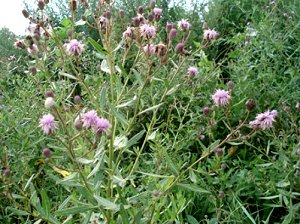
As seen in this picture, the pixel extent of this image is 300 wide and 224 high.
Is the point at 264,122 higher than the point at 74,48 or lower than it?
lower

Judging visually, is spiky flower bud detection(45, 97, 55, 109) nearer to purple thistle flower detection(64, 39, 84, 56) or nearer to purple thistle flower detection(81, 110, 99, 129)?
purple thistle flower detection(81, 110, 99, 129)

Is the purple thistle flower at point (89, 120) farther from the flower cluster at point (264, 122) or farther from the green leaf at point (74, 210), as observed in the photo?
the flower cluster at point (264, 122)

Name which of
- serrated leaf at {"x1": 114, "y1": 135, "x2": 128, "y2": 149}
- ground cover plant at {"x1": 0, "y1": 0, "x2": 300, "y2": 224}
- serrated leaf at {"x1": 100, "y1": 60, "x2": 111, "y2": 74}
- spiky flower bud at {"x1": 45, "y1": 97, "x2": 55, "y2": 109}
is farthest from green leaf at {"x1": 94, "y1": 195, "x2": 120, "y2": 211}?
serrated leaf at {"x1": 100, "y1": 60, "x2": 111, "y2": 74}

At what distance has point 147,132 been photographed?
1.35 m

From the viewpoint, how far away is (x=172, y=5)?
13.2 feet

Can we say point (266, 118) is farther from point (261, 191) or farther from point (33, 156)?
point (33, 156)

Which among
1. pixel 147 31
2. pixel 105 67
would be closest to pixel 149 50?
pixel 147 31

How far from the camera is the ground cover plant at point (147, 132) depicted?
48.1 inches

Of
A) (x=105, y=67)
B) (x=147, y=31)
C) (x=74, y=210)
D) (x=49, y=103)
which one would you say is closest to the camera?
(x=49, y=103)

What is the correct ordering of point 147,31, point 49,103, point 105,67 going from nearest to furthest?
1. point 49,103
2. point 147,31
3. point 105,67

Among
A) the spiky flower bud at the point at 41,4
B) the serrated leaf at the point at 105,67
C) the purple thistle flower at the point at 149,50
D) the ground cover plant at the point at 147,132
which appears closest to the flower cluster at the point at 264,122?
the ground cover plant at the point at 147,132

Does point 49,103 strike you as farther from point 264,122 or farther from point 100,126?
point 264,122

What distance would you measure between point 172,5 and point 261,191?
252 cm

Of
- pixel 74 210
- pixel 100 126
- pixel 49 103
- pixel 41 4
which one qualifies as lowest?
pixel 74 210
